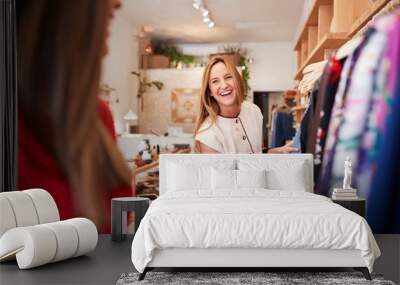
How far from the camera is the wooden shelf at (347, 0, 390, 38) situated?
4074 mm

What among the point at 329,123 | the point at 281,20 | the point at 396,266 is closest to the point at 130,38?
the point at 281,20

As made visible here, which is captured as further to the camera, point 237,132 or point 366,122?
point 237,132

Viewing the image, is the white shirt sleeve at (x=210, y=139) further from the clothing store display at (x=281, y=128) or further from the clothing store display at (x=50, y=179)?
the clothing store display at (x=50, y=179)

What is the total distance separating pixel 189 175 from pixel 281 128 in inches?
33.0

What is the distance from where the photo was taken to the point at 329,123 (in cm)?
479

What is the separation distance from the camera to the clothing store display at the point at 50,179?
5105 millimetres

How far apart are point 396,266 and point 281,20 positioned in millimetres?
2149

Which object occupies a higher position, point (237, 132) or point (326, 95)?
point (326, 95)

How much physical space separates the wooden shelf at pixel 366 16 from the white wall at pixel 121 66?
5.79 feet

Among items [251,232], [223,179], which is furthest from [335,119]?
[251,232]

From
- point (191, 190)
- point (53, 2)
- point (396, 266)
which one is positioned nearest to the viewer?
point (396, 266)

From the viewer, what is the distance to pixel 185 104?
5.01 metres

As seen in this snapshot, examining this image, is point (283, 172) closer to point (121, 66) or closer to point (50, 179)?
point (121, 66)

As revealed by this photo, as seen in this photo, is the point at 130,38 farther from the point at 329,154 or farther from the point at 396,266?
the point at 396,266
